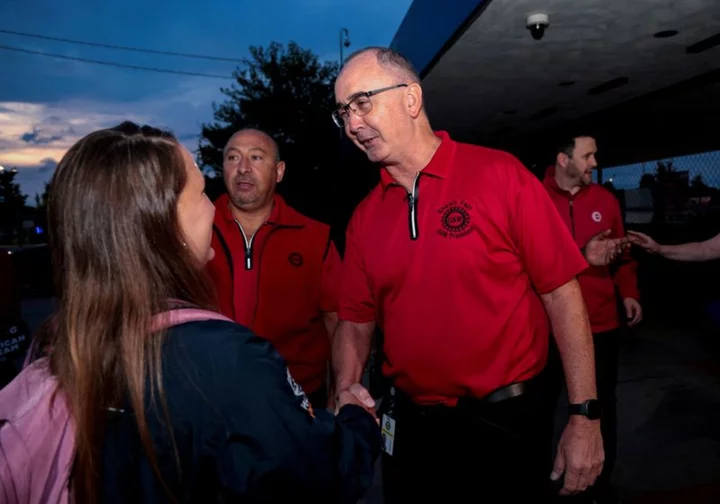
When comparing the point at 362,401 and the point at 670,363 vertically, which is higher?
the point at 362,401

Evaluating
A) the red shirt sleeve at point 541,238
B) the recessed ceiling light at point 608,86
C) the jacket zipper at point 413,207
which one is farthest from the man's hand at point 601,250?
the recessed ceiling light at point 608,86

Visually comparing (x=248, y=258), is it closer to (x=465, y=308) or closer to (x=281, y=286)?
(x=281, y=286)

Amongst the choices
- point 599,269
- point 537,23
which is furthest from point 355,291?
point 537,23

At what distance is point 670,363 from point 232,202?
612 centimetres

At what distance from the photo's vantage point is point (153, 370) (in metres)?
1.13

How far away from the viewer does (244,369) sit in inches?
45.9

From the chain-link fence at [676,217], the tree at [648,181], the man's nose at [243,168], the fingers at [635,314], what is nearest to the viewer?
the man's nose at [243,168]

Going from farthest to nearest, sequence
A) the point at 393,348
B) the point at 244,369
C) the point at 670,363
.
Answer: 1. the point at 670,363
2. the point at 393,348
3. the point at 244,369

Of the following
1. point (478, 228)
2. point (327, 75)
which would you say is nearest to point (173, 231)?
point (478, 228)

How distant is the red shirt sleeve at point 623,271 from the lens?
4.09m

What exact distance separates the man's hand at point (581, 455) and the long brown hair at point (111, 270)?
4.70 ft

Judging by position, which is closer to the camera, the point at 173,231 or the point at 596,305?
the point at 173,231

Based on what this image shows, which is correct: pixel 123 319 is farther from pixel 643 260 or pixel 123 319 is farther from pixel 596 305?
pixel 643 260

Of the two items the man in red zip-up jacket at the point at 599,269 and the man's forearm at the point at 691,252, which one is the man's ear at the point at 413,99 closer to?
the man in red zip-up jacket at the point at 599,269
